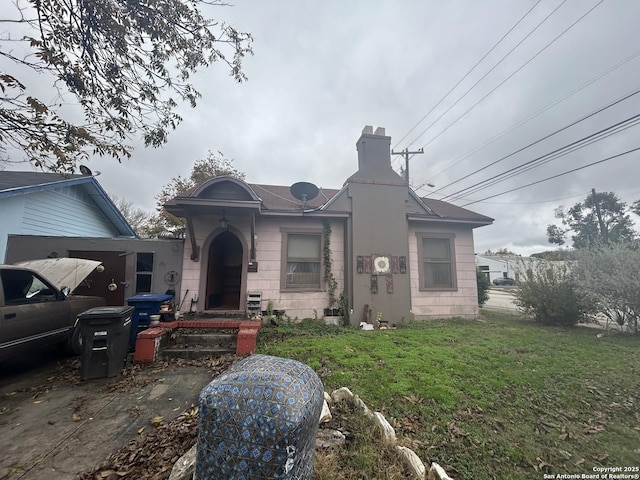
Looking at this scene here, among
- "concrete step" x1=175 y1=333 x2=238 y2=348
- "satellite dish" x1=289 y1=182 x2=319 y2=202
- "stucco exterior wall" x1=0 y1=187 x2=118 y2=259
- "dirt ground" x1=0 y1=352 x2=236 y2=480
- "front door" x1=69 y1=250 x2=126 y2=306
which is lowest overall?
"dirt ground" x1=0 y1=352 x2=236 y2=480

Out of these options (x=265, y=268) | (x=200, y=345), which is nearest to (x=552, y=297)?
(x=265, y=268)

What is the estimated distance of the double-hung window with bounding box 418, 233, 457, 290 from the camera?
848 centimetres

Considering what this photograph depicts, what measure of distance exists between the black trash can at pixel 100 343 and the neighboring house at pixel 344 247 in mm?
2946

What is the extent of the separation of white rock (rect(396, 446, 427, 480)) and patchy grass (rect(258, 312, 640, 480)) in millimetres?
245

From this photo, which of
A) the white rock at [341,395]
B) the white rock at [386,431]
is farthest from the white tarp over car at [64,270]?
the white rock at [386,431]

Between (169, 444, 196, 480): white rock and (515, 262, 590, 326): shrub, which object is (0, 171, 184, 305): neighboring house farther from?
(515, 262, 590, 326): shrub

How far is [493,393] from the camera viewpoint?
3502mm

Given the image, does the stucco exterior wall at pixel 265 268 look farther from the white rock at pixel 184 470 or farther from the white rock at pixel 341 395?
the white rock at pixel 184 470

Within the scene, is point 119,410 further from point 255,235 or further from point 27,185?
point 27,185

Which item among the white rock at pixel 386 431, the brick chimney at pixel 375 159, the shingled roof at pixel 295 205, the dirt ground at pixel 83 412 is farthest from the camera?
the brick chimney at pixel 375 159

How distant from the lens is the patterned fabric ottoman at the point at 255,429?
1341 millimetres

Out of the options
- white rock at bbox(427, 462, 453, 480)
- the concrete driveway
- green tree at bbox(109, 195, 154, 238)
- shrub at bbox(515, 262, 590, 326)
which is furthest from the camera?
green tree at bbox(109, 195, 154, 238)

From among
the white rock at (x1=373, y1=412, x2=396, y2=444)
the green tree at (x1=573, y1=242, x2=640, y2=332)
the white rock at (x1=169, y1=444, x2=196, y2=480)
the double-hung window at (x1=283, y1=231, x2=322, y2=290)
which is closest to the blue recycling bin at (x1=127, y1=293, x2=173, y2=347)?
the double-hung window at (x1=283, y1=231, x2=322, y2=290)

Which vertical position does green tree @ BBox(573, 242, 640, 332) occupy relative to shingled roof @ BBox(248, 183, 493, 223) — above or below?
below
